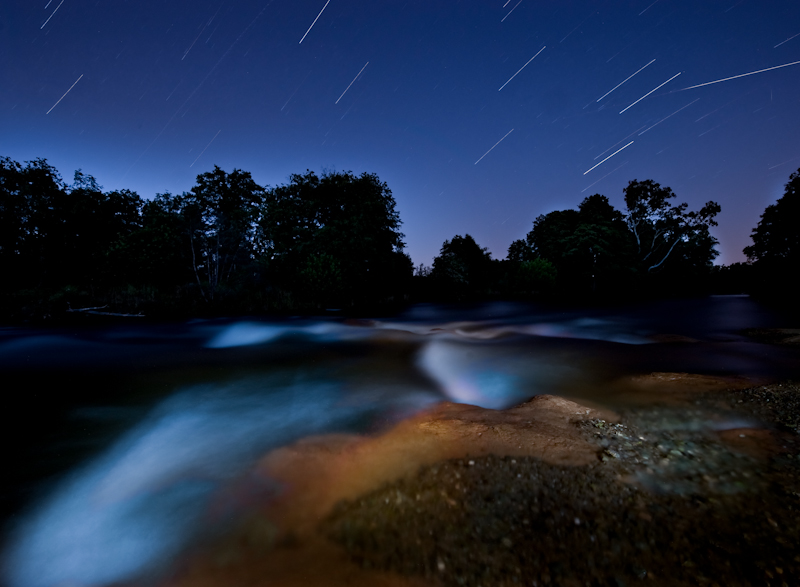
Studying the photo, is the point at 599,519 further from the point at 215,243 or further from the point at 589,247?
the point at 589,247

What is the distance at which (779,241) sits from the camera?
83.8ft

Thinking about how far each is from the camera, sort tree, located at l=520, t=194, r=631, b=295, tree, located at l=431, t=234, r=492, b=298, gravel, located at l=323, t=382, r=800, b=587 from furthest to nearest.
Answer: tree, located at l=520, t=194, r=631, b=295
tree, located at l=431, t=234, r=492, b=298
gravel, located at l=323, t=382, r=800, b=587

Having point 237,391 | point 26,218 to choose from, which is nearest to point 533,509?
point 237,391

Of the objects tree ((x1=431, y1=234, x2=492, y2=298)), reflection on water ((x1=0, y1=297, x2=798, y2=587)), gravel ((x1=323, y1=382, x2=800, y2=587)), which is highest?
tree ((x1=431, y1=234, x2=492, y2=298))

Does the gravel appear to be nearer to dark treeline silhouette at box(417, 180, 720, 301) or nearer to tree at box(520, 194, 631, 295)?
dark treeline silhouette at box(417, 180, 720, 301)

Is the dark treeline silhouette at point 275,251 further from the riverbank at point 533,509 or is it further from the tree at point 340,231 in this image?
the riverbank at point 533,509

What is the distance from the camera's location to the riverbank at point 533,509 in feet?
6.42

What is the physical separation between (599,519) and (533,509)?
0.42m

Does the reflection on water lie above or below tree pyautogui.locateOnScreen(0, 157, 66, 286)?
below

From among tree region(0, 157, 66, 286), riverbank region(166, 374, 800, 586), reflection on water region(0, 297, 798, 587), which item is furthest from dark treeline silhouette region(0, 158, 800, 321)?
riverbank region(166, 374, 800, 586)

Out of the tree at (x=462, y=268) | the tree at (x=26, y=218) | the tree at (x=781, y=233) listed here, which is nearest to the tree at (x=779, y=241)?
the tree at (x=781, y=233)

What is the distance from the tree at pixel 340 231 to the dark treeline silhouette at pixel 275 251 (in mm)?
112

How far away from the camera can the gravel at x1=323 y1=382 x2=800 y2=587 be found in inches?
75.0

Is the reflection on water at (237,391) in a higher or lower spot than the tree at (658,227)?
lower
